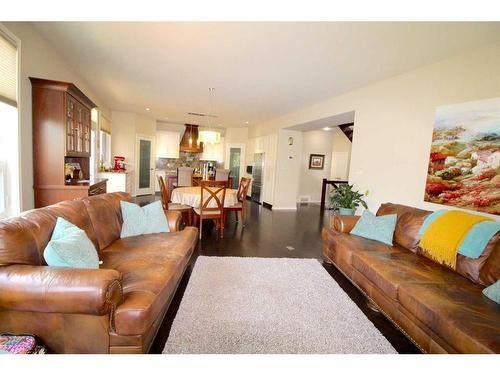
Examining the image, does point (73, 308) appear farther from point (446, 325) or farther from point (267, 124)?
point (267, 124)

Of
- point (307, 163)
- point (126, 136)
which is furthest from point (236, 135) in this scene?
point (126, 136)

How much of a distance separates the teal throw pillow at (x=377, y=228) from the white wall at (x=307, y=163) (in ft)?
16.8

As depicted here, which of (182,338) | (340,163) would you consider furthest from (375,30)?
(340,163)

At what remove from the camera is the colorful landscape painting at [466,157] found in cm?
237

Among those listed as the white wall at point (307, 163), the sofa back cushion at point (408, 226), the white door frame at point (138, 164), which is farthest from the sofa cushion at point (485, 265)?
the white door frame at point (138, 164)

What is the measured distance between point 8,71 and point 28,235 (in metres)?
2.01

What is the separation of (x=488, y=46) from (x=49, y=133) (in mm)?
5023

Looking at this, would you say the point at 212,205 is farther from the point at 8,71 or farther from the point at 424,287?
the point at 424,287

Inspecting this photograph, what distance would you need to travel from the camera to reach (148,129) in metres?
7.92

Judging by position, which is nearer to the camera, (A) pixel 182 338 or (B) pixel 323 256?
(A) pixel 182 338

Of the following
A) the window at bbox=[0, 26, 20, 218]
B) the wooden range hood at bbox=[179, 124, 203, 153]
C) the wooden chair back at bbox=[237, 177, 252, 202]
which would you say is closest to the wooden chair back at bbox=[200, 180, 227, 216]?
the wooden chair back at bbox=[237, 177, 252, 202]

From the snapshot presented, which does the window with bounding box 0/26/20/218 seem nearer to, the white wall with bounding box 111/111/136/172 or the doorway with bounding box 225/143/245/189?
the white wall with bounding box 111/111/136/172

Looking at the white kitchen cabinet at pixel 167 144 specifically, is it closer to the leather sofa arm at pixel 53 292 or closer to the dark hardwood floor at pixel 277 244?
the dark hardwood floor at pixel 277 244

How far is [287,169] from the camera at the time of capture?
6859 millimetres
